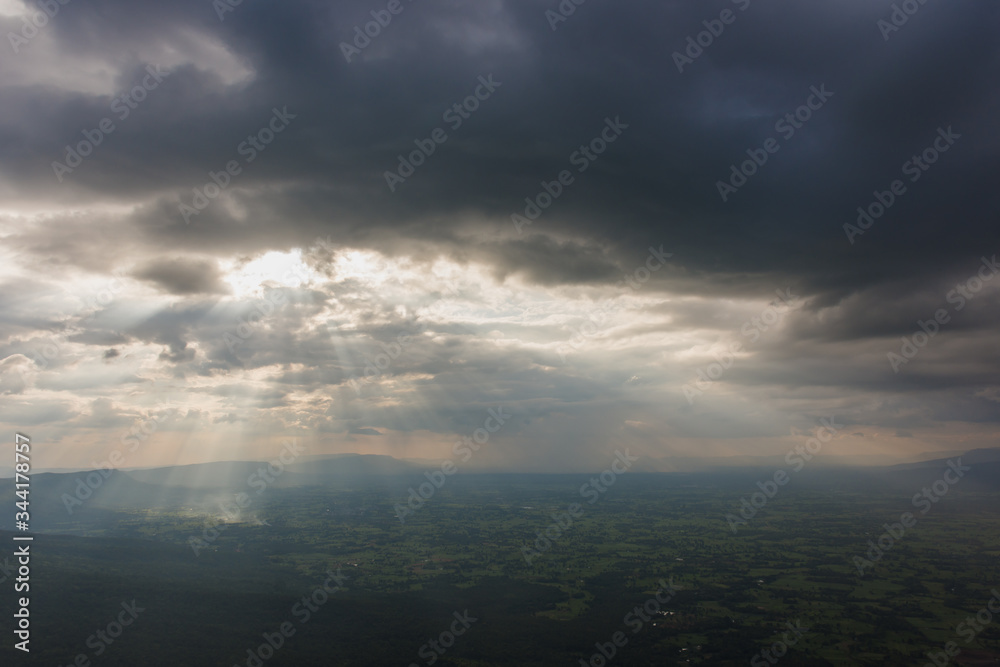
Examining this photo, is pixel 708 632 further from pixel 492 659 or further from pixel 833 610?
pixel 492 659

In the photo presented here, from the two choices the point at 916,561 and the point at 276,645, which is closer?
the point at 276,645

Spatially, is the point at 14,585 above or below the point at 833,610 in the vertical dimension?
above

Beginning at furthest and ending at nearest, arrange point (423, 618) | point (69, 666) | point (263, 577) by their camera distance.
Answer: point (263, 577) < point (423, 618) < point (69, 666)

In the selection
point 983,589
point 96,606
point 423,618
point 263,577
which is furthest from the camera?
point 263,577

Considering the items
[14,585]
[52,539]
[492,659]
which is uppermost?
[52,539]

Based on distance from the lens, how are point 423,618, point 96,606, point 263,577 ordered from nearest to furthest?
point 96,606
point 423,618
point 263,577

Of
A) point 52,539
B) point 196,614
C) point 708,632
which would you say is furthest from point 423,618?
point 52,539

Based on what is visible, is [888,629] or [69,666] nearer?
[69,666]

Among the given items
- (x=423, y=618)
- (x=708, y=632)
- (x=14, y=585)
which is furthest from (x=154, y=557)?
(x=708, y=632)

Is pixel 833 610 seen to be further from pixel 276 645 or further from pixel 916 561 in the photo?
pixel 276 645
